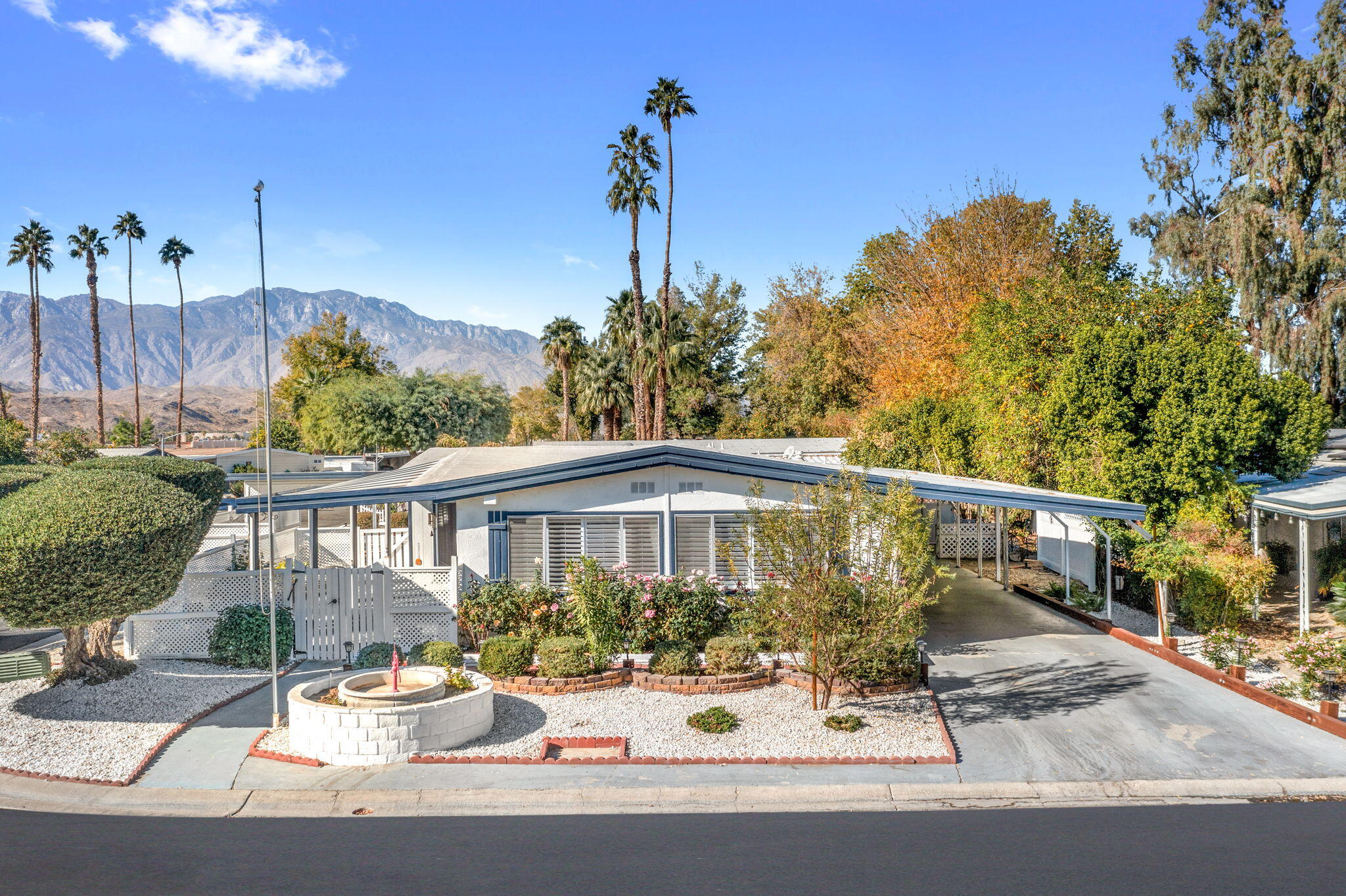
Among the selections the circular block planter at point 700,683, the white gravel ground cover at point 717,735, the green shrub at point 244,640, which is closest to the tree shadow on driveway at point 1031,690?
the white gravel ground cover at point 717,735

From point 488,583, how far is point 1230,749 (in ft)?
35.2

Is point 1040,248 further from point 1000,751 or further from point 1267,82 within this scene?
point 1000,751

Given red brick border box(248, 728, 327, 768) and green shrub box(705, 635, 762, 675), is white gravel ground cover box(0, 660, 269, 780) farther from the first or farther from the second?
green shrub box(705, 635, 762, 675)

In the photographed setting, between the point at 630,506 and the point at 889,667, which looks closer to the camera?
the point at 889,667

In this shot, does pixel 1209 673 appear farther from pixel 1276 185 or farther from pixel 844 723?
pixel 1276 185

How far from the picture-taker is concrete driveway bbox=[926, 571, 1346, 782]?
9.83 metres

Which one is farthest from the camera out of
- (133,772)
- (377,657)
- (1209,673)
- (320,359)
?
(320,359)

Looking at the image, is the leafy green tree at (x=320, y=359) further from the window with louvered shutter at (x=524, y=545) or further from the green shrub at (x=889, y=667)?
the green shrub at (x=889, y=667)

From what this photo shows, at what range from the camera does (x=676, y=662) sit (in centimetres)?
1276

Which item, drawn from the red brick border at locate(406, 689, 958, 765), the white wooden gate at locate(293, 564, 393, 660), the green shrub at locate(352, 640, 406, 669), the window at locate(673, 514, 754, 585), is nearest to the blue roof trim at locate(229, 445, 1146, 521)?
the window at locate(673, 514, 754, 585)

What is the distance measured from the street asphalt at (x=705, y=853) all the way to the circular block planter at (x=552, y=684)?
3806mm

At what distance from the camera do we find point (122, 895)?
693cm

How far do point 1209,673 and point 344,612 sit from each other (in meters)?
13.4

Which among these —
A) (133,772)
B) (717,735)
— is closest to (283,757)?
(133,772)
